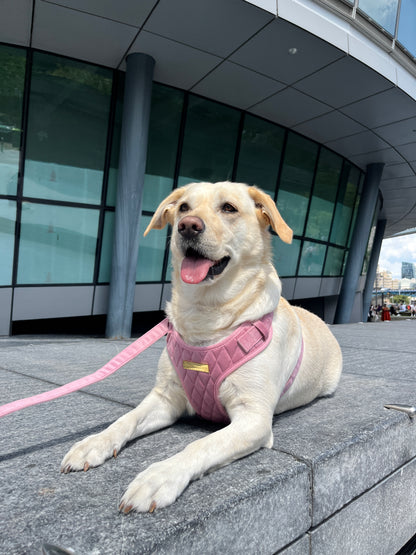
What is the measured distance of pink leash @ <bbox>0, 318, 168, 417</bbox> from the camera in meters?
2.00

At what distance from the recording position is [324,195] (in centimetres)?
1680

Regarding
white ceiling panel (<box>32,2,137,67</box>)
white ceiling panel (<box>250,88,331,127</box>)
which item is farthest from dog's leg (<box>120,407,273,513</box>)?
white ceiling panel (<box>250,88,331,127</box>)

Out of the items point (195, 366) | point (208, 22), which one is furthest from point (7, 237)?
point (195, 366)

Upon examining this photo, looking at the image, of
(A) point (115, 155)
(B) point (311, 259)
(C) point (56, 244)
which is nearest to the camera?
(C) point (56, 244)

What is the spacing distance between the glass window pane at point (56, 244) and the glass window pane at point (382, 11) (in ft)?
27.9

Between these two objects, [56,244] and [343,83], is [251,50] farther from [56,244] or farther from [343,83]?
[56,244]

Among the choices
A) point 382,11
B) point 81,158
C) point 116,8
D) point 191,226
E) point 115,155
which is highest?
point 382,11

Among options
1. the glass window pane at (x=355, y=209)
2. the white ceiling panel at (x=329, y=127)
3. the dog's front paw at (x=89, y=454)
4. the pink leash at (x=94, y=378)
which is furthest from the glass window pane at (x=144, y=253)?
the glass window pane at (x=355, y=209)

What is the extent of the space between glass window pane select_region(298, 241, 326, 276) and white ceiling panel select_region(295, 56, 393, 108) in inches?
245

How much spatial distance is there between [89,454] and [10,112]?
10.2 m

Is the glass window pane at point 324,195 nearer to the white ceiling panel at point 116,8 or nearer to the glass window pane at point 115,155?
the glass window pane at point 115,155

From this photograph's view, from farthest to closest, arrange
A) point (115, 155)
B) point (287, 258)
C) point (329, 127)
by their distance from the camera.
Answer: point (287, 258), point (329, 127), point (115, 155)

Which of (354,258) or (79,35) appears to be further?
(354,258)

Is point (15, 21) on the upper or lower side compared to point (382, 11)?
lower
